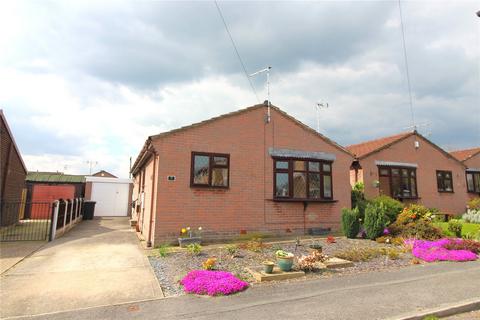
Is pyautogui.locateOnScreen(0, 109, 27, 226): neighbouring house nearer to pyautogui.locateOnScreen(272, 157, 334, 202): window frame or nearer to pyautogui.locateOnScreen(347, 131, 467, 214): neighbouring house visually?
pyautogui.locateOnScreen(272, 157, 334, 202): window frame

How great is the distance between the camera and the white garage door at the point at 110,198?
84.9 ft

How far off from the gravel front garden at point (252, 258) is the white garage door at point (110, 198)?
1854cm

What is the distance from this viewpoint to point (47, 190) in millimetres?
24344

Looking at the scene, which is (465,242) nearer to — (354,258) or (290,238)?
(354,258)

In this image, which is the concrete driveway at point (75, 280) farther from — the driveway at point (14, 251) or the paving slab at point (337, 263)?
the paving slab at point (337, 263)

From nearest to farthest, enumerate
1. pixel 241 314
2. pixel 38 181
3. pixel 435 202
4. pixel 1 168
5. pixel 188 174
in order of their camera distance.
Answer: pixel 241 314 < pixel 188 174 < pixel 1 168 < pixel 435 202 < pixel 38 181

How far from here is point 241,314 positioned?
4.90 metres

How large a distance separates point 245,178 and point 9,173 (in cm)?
1355


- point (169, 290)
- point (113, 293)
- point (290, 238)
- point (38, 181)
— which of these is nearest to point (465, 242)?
point (290, 238)

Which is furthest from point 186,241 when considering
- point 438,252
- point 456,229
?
point 456,229

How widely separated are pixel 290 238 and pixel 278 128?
15.5 feet

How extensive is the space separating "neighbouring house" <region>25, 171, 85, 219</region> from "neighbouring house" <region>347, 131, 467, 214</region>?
20.6 m

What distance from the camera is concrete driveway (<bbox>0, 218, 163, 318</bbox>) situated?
17.7ft

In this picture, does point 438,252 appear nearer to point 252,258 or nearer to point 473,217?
point 252,258
